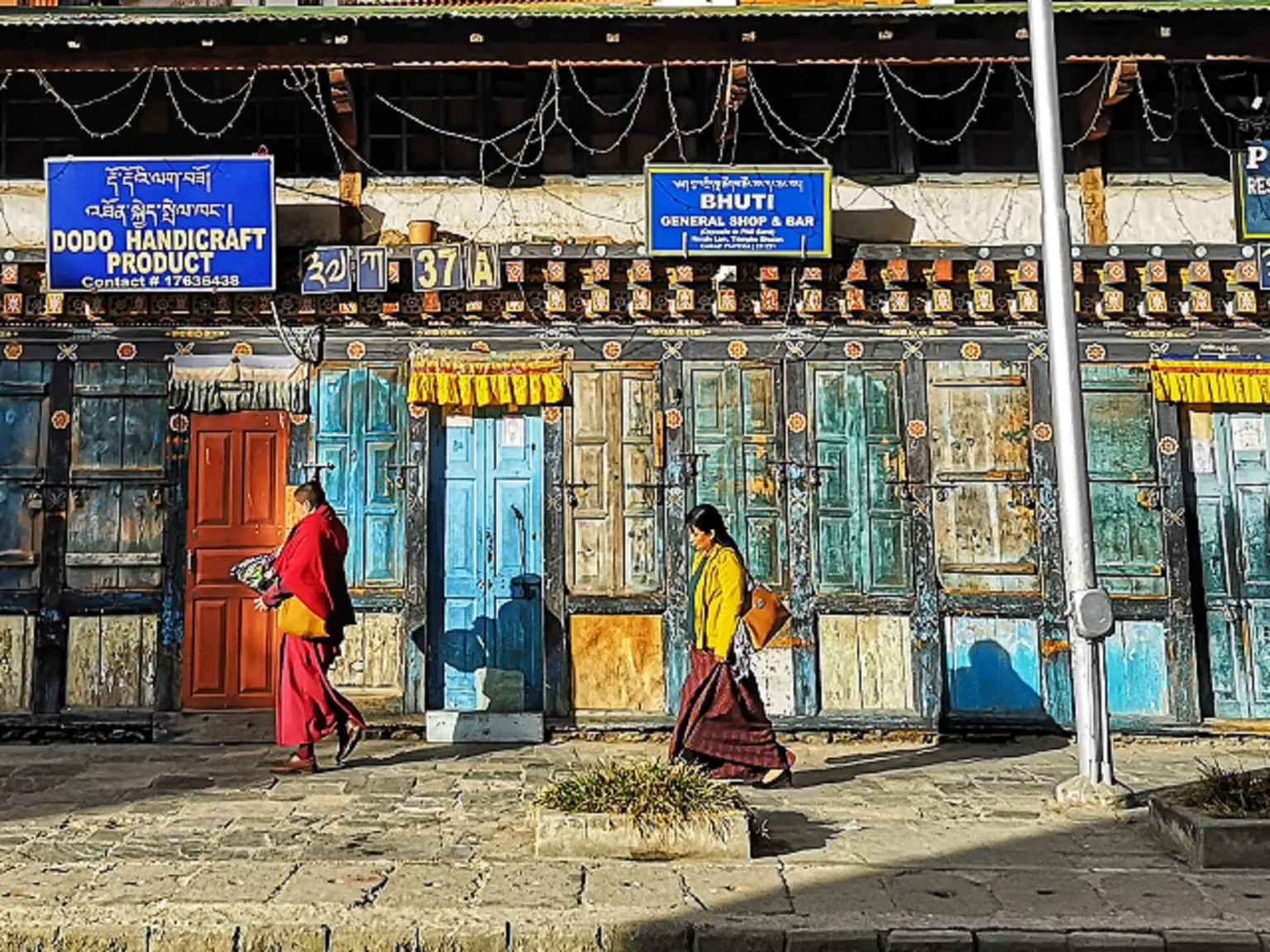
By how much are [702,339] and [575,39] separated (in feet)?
9.17

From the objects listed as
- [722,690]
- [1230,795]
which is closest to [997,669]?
[722,690]

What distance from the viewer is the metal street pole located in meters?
7.44

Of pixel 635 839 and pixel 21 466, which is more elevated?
pixel 21 466

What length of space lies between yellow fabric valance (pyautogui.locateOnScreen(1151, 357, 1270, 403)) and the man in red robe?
23.4ft

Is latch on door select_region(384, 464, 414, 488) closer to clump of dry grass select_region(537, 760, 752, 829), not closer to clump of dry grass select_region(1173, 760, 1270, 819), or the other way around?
clump of dry grass select_region(537, 760, 752, 829)

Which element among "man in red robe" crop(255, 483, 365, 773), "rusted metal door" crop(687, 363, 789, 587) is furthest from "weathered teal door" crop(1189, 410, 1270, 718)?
"man in red robe" crop(255, 483, 365, 773)

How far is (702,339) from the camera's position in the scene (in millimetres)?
10461

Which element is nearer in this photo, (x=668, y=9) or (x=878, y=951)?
(x=878, y=951)

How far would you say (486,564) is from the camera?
10211mm

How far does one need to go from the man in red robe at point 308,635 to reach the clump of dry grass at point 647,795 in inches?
100.0

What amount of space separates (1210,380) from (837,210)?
3.57 m

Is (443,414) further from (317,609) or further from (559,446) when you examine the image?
(317,609)

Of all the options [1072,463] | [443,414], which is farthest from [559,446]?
[1072,463]

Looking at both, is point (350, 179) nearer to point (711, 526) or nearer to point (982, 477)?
point (711, 526)
